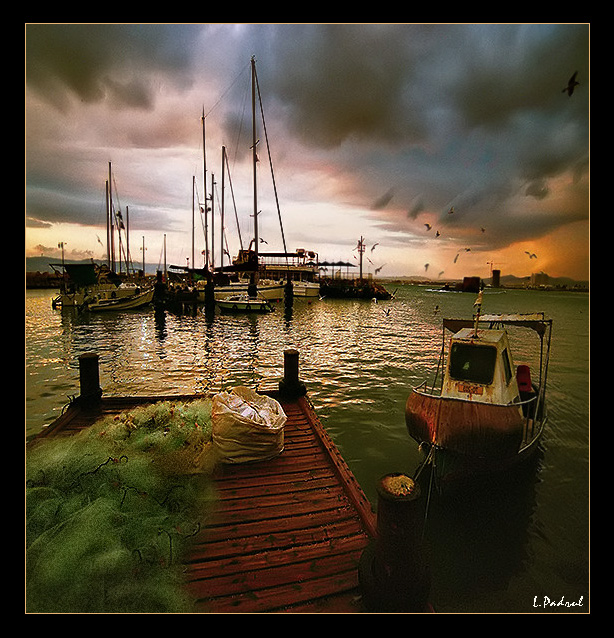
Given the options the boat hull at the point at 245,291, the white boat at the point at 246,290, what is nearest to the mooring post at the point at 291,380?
the white boat at the point at 246,290

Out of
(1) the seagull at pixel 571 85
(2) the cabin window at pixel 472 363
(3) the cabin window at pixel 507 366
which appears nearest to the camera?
(1) the seagull at pixel 571 85

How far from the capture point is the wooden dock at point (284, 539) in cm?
280

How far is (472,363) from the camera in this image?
576 centimetres

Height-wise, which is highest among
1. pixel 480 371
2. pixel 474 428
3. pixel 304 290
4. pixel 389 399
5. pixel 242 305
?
pixel 304 290

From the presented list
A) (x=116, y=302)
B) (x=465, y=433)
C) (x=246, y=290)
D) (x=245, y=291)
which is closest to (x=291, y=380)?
(x=465, y=433)

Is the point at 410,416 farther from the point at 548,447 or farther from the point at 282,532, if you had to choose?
the point at 548,447

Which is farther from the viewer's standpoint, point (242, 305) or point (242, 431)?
point (242, 305)

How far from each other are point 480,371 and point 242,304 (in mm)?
28279

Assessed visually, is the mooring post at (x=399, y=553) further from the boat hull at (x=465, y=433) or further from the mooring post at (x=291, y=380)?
the mooring post at (x=291, y=380)

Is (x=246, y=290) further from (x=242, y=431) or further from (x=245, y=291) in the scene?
(x=242, y=431)
